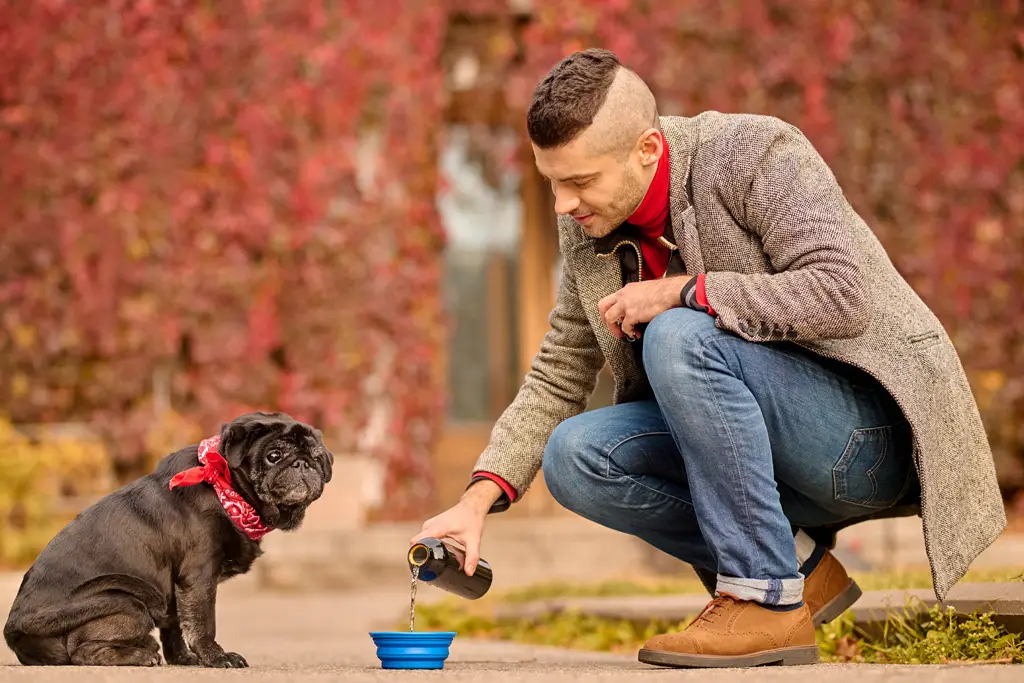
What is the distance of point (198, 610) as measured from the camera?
284cm

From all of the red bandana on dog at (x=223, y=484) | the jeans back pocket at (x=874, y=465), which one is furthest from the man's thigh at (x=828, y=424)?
the red bandana on dog at (x=223, y=484)

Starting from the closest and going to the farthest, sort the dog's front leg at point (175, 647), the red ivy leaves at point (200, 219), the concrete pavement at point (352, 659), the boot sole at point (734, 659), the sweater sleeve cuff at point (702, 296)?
the concrete pavement at point (352, 659) → the boot sole at point (734, 659) → the sweater sleeve cuff at point (702, 296) → the dog's front leg at point (175, 647) → the red ivy leaves at point (200, 219)

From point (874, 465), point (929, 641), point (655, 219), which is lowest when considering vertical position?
point (929, 641)

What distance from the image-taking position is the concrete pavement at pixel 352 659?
8.05ft

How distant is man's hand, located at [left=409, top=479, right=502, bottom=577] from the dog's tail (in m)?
0.60

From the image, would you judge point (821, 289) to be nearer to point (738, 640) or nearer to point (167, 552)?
A: point (738, 640)

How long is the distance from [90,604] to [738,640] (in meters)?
1.37

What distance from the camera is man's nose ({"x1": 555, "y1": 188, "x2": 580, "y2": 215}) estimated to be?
9.70 feet

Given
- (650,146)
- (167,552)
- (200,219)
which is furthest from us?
(200,219)

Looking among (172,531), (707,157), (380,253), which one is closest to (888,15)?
(380,253)

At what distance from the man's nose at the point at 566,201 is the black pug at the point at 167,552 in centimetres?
77

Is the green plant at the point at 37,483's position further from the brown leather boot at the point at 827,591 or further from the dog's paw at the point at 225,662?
the brown leather boot at the point at 827,591

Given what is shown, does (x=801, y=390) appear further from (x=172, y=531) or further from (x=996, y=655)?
(x=172, y=531)

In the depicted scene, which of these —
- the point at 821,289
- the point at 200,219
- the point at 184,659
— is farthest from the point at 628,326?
the point at 200,219
